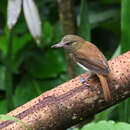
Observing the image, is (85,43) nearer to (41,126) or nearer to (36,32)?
(36,32)

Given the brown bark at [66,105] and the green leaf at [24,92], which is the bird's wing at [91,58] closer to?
the brown bark at [66,105]

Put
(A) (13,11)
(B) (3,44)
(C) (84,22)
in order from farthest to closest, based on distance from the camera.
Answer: (B) (3,44)
(C) (84,22)
(A) (13,11)

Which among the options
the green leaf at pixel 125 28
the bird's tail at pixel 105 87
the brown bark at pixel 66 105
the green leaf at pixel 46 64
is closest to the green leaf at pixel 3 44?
the green leaf at pixel 46 64

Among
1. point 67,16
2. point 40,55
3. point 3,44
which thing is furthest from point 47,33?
point 67,16

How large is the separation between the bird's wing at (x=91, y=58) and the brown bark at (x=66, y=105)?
254mm

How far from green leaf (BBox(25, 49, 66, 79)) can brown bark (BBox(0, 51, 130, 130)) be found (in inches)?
71.4

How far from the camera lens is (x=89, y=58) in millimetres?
2816

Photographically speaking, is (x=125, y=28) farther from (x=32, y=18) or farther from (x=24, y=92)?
(x=24, y=92)

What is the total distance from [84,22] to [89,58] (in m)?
0.60

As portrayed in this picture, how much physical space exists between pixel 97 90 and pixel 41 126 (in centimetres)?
46

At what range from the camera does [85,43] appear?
3.03 m

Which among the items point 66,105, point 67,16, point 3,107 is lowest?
point 3,107

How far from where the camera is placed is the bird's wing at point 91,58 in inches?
102

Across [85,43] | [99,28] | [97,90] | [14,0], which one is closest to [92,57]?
[85,43]
